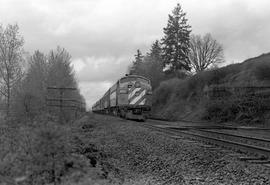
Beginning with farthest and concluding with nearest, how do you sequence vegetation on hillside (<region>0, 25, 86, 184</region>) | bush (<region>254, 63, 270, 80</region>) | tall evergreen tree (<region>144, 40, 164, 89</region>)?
tall evergreen tree (<region>144, 40, 164, 89</region>)
bush (<region>254, 63, 270, 80</region>)
vegetation on hillside (<region>0, 25, 86, 184</region>)

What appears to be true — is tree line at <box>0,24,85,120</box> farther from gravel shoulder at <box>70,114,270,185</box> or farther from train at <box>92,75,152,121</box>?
gravel shoulder at <box>70,114,270,185</box>

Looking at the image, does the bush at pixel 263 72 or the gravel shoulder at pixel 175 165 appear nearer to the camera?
the gravel shoulder at pixel 175 165

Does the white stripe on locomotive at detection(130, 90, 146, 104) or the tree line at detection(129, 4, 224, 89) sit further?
the tree line at detection(129, 4, 224, 89)

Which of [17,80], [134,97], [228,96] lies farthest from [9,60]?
[228,96]

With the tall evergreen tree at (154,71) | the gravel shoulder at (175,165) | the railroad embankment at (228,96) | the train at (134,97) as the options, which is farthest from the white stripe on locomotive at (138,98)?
the tall evergreen tree at (154,71)

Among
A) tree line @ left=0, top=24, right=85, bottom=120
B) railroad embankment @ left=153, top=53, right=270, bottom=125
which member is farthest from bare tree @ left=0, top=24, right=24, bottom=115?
railroad embankment @ left=153, top=53, right=270, bottom=125

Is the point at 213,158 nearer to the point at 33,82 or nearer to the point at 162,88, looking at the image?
the point at 33,82

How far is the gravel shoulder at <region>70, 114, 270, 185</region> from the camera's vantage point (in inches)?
256

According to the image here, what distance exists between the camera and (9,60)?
1003 inches

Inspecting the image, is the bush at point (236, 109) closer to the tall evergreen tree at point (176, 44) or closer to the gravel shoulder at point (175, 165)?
the gravel shoulder at point (175, 165)

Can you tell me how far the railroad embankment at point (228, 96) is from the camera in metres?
23.5

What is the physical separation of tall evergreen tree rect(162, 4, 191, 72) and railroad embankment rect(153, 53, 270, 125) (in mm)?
15128

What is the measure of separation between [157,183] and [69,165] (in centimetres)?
185

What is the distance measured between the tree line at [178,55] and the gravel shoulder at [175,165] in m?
41.6
